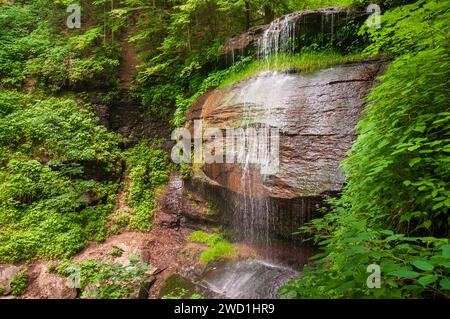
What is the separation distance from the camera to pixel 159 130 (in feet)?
37.7

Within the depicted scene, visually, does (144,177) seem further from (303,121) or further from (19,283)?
(303,121)

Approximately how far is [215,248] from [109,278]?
8.68ft

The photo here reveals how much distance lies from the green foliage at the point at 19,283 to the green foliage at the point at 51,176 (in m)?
0.58

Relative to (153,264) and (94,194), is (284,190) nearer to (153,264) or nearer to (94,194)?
(153,264)

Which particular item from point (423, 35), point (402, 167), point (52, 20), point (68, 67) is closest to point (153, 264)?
point (402, 167)

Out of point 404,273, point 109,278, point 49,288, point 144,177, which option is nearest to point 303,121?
point 404,273

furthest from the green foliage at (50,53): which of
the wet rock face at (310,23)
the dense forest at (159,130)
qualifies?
the wet rock face at (310,23)

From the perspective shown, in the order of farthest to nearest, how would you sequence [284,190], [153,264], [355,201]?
1. [153,264]
2. [284,190]
3. [355,201]

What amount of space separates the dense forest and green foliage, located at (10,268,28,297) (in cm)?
2

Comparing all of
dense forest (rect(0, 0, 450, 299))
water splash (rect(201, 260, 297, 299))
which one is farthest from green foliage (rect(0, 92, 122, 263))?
water splash (rect(201, 260, 297, 299))

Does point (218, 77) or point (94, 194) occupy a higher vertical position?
point (218, 77)

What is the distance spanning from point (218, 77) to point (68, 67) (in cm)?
641

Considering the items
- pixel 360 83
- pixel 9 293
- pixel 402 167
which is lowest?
pixel 9 293

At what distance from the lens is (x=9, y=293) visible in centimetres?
666
